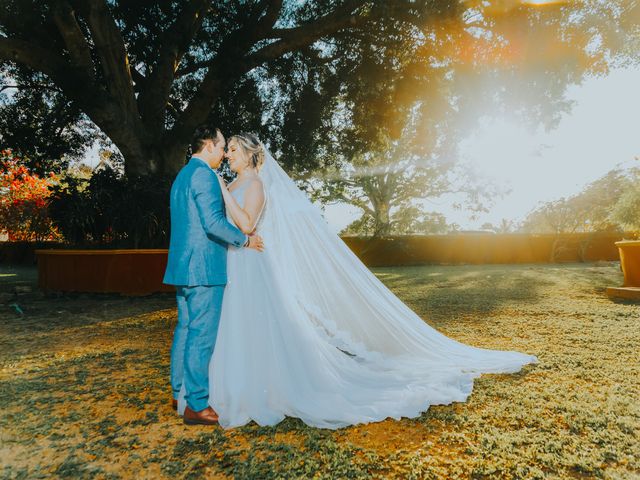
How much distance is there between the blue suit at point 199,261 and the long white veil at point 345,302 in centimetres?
63

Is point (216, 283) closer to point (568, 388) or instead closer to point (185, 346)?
point (185, 346)

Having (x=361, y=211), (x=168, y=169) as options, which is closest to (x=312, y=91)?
(x=168, y=169)

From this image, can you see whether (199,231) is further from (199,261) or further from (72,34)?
(72,34)

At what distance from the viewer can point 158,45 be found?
10883mm

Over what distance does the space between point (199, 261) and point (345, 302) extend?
53.3 inches

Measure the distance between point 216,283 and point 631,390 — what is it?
9.68 ft

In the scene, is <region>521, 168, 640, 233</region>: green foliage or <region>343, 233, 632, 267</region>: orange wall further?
<region>521, 168, 640, 233</region>: green foliage

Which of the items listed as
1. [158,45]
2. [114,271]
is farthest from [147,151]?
[158,45]

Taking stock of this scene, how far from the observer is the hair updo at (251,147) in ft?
8.96

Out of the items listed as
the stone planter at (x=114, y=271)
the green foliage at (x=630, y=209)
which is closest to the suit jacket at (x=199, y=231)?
the stone planter at (x=114, y=271)

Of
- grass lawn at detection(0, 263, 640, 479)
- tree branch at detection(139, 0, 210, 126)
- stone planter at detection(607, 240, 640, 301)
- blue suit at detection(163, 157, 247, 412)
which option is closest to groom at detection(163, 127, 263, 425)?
blue suit at detection(163, 157, 247, 412)

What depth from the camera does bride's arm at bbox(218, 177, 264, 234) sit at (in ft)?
8.42

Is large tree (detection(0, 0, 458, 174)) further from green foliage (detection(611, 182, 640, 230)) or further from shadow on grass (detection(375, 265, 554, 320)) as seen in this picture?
green foliage (detection(611, 182, 640, 230))

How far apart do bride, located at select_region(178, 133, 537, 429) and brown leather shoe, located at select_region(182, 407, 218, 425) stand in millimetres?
60
